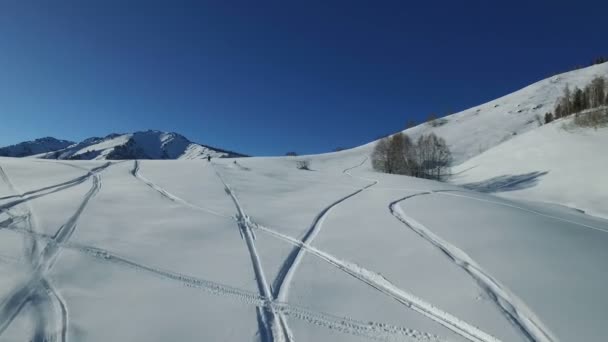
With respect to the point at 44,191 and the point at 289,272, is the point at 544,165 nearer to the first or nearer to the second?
the point at 289,272

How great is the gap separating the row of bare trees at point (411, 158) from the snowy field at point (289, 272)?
1308 inches

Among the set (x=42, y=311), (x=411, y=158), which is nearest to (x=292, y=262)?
(x=42, y=311)

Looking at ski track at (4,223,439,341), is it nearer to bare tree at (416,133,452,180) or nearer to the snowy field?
the snowy field

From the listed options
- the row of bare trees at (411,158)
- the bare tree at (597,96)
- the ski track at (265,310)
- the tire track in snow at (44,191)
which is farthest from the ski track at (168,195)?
the bare tree at (597,96)

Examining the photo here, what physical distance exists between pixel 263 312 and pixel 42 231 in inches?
264

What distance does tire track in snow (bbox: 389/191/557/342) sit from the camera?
4918mm

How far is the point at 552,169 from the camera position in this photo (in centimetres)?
2977

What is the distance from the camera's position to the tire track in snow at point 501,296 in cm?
492

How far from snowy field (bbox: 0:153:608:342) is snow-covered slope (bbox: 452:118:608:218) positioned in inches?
602

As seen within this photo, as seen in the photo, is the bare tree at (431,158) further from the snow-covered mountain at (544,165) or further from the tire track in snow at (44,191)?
the tire track in snow at (44,191)

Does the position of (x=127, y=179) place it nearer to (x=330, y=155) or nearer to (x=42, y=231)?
(x=42, y=231)

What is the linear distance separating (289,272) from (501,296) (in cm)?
390

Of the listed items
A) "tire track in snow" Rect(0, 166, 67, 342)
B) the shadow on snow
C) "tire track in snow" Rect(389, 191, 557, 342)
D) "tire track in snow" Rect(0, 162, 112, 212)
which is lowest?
the shadow on snow

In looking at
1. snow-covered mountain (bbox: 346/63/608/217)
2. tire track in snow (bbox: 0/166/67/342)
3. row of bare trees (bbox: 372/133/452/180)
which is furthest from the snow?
row of bare trees (bbox: 372/133/452/180)
